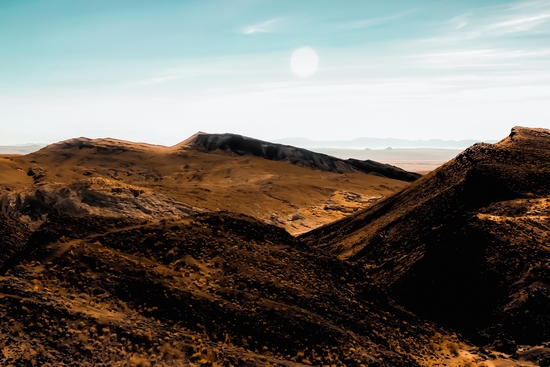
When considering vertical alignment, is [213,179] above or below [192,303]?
above

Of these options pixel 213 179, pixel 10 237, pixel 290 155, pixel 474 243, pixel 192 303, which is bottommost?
pixel 192 303

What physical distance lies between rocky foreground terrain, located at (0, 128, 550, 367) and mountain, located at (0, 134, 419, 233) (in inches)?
843

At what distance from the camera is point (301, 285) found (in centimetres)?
1772

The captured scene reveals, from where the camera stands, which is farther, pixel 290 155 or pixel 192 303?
pixel 290 155

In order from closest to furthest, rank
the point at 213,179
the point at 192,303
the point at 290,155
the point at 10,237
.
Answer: the point at 192,303, the point at 10,237, the point at 213,179, the point at 290,155

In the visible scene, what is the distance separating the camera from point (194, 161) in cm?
8800

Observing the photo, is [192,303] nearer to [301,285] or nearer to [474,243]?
[301,285]

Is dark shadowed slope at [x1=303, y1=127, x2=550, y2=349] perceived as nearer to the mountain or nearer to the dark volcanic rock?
the dark volcanic rock

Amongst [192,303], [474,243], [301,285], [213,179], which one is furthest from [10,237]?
[213,179]

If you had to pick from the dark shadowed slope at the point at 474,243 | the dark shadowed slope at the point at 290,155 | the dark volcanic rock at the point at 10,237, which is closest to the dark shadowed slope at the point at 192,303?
the dark shadowed slope at the point at 474,243

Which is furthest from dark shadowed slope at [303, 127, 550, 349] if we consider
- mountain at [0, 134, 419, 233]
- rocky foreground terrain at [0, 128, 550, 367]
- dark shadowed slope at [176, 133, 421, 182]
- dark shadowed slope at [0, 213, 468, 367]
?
dark shadowed slope at [176, 133, 421, 182]

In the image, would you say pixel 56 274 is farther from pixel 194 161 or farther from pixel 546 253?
pixel 194 161

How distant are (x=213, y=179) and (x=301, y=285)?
58301mm

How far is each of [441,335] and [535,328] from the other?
140 inches
